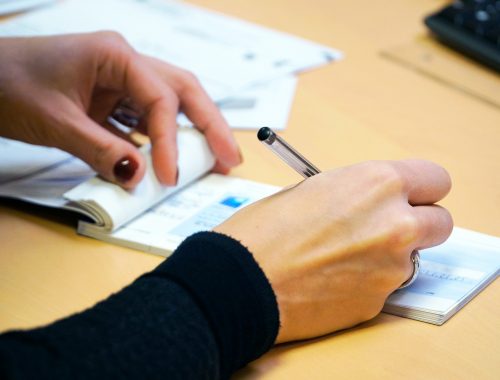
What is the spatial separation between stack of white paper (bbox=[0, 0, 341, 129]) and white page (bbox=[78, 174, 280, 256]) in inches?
6.0

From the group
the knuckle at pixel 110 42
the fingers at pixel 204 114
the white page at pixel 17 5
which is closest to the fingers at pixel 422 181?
the fingers at pixel 204 114

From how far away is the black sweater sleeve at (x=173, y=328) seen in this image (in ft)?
1.54

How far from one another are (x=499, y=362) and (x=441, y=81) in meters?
0.54

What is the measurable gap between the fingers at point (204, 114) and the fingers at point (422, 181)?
232 mm

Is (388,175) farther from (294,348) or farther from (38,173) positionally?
(38,173)

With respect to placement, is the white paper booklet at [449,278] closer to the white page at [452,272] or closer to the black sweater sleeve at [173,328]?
A: the white page at [452,272]

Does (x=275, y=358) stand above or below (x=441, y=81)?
below

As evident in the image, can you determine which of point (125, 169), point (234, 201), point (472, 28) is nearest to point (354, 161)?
point (234, 201)

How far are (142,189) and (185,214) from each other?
5 centimetres

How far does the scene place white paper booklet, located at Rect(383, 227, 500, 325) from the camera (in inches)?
23.1

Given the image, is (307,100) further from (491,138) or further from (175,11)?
(175,11)

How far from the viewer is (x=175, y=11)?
1.20m

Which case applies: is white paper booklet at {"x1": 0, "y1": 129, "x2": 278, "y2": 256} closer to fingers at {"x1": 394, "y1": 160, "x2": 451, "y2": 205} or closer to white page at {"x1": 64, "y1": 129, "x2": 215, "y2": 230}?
white page at {"x1": 64, "y1": 129, "x2": 215, "y2": 230}

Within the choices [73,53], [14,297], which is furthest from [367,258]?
[73,53]
